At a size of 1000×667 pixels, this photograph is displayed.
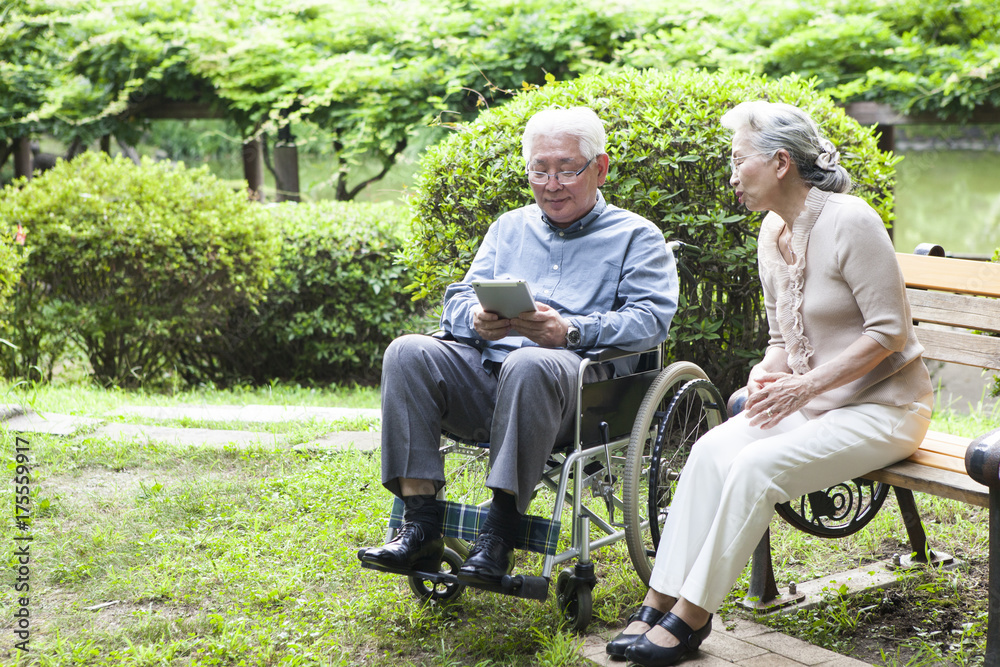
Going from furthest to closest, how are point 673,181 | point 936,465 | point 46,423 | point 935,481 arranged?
point 46,423, point 673,181, point 936,465, point 935,481

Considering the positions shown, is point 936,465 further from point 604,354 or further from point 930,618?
point 604,354

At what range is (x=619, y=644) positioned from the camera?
221 centimetres

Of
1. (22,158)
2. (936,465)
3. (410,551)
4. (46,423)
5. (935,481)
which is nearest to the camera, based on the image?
(935,481)

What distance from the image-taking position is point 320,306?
6406 mm

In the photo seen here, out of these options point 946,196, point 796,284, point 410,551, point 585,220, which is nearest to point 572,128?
point 585,220

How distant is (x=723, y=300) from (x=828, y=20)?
189 inches

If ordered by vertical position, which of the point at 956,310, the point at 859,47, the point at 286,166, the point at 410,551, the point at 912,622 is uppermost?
the point at 859,47

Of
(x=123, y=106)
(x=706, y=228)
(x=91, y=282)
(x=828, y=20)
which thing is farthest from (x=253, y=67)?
(x=706, y=228)

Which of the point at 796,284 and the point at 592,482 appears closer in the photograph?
the point at 796,284

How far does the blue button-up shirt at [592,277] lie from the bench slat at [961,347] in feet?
2.74

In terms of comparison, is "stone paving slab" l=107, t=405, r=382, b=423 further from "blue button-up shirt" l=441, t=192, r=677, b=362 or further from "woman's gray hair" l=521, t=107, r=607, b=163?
"woman's gray hair" l=521, t=107, r=607, b=163

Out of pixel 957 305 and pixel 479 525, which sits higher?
pixel 957 305

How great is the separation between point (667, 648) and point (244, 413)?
121 inches

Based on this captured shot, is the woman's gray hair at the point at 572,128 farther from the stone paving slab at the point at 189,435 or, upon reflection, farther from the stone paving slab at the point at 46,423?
Result: the stone paving slab at the point at 46,423
